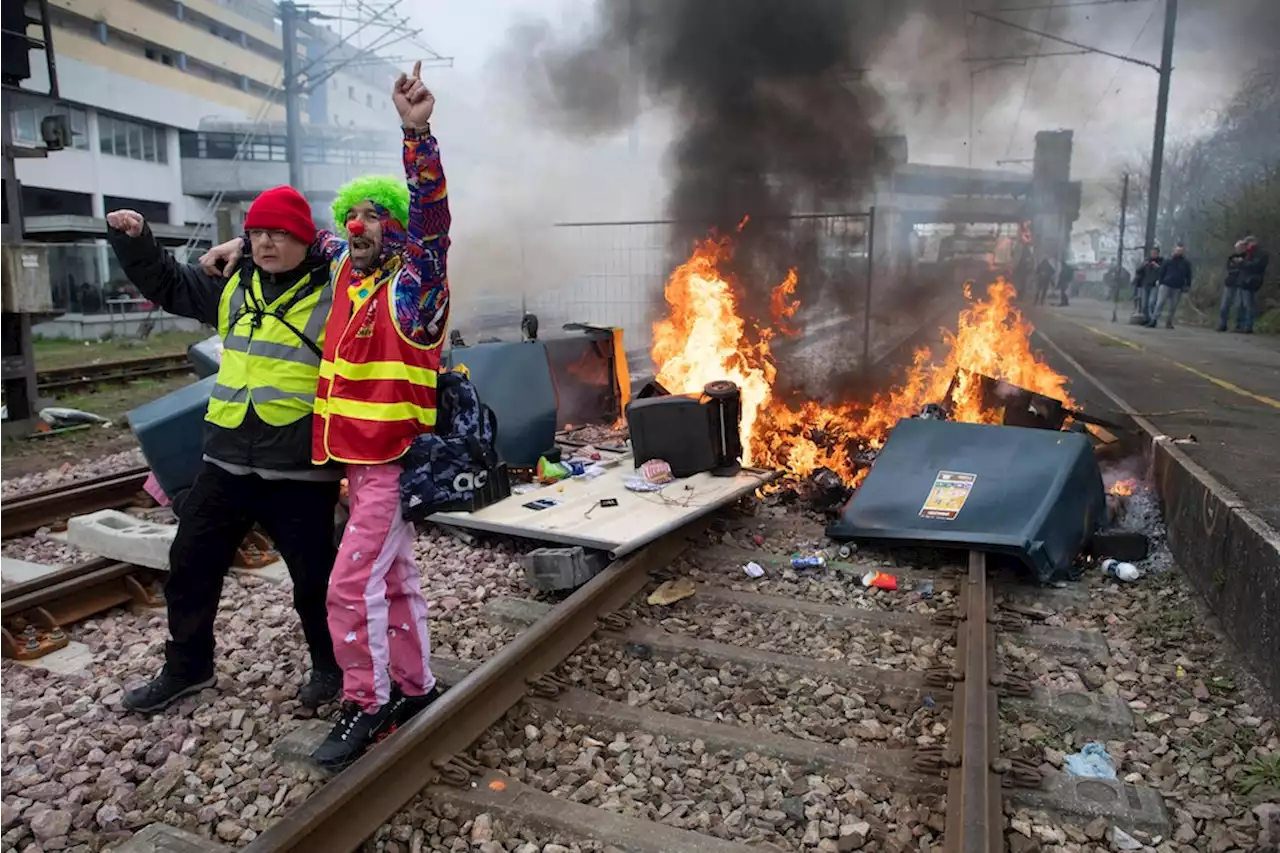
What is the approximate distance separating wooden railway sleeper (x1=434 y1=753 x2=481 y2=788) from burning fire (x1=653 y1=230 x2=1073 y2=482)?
4693 mm

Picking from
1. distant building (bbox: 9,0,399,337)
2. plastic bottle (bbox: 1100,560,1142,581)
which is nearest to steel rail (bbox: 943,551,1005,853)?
plastic bottle (bbox: 1100,560,1142,581)

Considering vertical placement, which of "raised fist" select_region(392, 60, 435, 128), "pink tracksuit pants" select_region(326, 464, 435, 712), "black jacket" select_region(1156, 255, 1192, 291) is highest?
"raised fist" select_region(392, 60, 435, 128)

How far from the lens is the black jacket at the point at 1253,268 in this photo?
17594 millimetres

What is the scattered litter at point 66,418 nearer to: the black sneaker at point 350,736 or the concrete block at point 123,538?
the concrete block at point 123,538

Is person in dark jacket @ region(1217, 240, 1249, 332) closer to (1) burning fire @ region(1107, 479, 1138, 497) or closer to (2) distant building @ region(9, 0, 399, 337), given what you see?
(1) burning fire @ region(1107, 479, 1138, 497)

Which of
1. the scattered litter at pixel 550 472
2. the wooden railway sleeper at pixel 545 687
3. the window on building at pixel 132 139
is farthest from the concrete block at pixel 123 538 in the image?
the window on building at pixel 132 139

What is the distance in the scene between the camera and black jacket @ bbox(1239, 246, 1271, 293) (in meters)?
17.6

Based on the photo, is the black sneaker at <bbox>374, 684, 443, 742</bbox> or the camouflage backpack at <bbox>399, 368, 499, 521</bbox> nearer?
the camouflage backpack at <bbox>399, 368, 499, 521</bbox>

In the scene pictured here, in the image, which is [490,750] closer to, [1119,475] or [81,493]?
[81,493]

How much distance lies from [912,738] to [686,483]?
306 centimetres

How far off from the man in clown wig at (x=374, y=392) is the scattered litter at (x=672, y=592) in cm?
174

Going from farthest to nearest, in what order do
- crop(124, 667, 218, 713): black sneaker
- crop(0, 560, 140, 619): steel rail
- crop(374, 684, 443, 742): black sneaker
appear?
crop(0, 560, 140, 619): steel rail, crop(124, 667, 218, 713): black sneaker, crop(374, 684, 443, 742): black sneaker

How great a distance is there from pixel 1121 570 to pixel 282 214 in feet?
15.8

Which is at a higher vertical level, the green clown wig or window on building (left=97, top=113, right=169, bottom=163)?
window on building (left=97, top=113, right=169, bottom=163)
